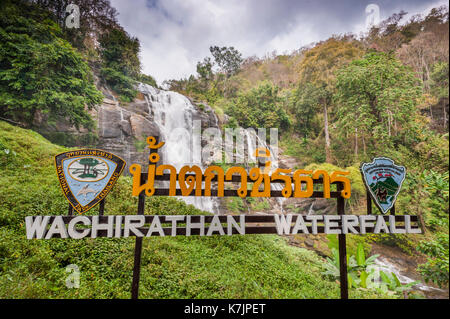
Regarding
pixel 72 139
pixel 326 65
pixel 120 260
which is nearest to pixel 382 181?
pixel 326 65

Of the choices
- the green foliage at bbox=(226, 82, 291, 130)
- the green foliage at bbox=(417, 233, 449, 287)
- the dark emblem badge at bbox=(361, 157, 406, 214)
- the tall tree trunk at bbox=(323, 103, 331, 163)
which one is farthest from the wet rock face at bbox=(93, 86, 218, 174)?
the green foliage at bbox=(417, 233, 449, 287)

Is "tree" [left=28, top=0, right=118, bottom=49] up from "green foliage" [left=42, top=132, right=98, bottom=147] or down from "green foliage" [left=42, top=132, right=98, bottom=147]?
up

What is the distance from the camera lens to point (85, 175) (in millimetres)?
2451

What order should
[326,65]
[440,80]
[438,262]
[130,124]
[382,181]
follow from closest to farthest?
[382,181], [438,262], [440,80], [326,65], [130,124]

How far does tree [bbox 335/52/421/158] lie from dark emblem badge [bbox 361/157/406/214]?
7.12 feet

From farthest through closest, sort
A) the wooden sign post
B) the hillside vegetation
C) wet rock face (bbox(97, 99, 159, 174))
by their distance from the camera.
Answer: wet rock face (bbox(97, 99, 159, 174)), the hillside vegetation, the wooden sign post

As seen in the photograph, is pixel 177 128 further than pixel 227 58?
Yes

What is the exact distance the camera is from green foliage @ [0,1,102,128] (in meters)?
4.22

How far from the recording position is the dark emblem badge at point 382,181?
2.83 meters

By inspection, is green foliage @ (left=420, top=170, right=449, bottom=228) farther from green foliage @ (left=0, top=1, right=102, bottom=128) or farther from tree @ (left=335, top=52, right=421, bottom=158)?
green foliage @ (left=0, top=1, right=102, bottom=128)

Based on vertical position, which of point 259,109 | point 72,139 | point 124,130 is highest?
point 259,109

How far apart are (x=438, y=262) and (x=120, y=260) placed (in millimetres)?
5355

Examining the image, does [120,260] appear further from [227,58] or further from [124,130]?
[227,58]
